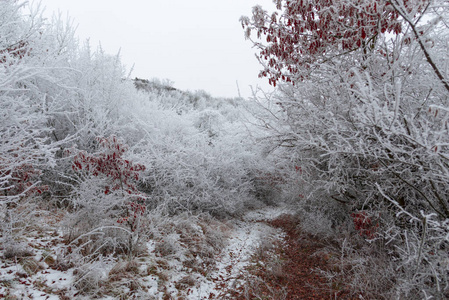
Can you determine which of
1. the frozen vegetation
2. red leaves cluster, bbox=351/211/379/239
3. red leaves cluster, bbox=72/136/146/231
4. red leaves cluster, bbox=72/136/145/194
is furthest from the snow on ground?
red leaves cluster, bbox=351/211/379/239

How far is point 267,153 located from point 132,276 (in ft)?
11.8

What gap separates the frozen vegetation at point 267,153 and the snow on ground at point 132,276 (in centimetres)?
2

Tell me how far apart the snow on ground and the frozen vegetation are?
2 centimetres

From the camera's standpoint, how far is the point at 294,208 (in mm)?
10172

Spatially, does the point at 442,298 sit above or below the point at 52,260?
above

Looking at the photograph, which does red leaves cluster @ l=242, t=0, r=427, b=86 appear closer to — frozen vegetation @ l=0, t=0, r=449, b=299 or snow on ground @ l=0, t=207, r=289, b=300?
frozen vegetation @ l=0, t=0, r=449, b=299

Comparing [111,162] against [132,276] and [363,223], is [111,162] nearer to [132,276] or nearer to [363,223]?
[132,276]

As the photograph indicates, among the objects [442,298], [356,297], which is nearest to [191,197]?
[356,297]

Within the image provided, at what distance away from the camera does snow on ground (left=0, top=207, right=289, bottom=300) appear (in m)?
3.27

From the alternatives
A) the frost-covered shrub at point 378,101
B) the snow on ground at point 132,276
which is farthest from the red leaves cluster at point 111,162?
the frost-covered shrub at point 378,101

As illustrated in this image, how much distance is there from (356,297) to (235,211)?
20.1 feet

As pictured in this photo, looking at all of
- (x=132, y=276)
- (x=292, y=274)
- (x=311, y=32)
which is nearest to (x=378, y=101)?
(x=311, y=32)

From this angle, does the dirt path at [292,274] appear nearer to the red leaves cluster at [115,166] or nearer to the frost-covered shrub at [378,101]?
the frost-covered shrub at [378,101]

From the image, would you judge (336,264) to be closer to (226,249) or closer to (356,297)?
(356,297)
